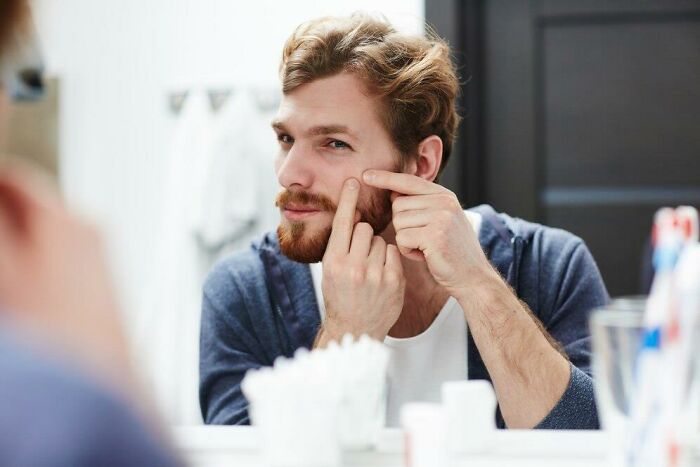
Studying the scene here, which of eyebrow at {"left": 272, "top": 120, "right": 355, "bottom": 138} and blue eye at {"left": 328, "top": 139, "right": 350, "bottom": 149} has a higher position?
eyebrow at {"left": 272, "top": 120, "right": 355, "bottom": 138}

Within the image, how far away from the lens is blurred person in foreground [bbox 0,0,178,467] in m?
0.21

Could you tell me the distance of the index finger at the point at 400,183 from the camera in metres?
1.35

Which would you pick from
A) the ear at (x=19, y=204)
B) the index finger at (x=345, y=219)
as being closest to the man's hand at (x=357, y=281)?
the index finger at (x=345, y=219)

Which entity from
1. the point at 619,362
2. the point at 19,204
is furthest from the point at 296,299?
the point at 19,204

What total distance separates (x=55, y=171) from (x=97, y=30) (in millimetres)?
368

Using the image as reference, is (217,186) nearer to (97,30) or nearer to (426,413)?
(97,30)

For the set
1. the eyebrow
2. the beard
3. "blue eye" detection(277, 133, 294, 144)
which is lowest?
the beard

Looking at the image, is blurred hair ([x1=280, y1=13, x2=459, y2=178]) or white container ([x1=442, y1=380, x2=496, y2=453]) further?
blurred hair ([x1=280, y1=13, x2=459, y2=178])

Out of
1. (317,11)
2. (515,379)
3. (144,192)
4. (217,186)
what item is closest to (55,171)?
(144,192)

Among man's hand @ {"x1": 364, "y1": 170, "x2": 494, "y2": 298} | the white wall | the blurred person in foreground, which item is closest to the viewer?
the blurred person in foreground

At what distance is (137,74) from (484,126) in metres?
0.86

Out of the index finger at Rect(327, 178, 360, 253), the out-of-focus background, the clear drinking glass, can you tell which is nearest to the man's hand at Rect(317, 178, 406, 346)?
the index finger at Rect(327, 178, 360, 253)

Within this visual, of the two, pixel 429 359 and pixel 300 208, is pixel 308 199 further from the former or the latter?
pixel 429 359

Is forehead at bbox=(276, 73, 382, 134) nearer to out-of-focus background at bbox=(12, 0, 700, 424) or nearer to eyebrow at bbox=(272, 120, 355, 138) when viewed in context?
eyebrow at bbox=(272, 120, 355, 138)
